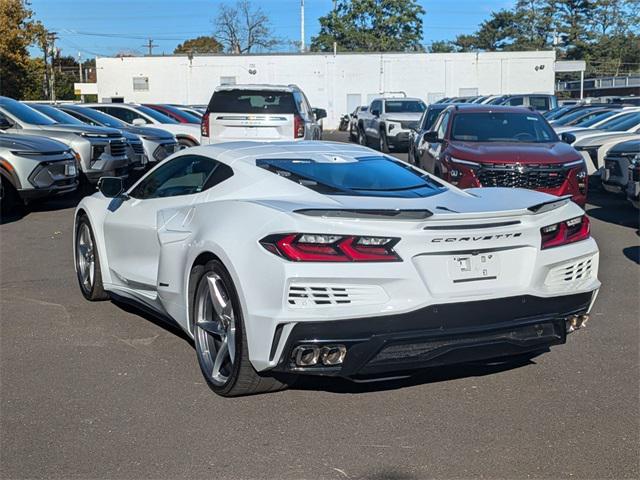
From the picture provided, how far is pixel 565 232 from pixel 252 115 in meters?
11.1

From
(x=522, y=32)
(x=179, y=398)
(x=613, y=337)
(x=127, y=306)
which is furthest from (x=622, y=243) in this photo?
(x=522, y=32)

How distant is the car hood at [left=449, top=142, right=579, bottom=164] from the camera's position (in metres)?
10.7

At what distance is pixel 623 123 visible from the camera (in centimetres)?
1670

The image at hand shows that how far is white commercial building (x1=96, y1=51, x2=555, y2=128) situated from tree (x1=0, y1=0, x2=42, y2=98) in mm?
9133

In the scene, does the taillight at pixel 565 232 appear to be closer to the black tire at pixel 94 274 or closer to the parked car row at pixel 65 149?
the black tire at pixel 94 274

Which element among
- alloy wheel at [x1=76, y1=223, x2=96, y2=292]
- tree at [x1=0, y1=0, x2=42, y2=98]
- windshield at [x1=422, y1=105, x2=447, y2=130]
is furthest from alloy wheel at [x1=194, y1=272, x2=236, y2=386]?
tree at [x1=0, y1=0, x2=42, y2=98]

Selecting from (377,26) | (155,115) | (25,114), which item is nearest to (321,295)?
(25,114)

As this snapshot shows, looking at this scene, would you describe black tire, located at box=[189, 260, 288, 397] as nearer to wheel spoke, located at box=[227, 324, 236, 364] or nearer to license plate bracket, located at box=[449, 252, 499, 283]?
wheel spoke, located at box=[227, 324, 236, 364]

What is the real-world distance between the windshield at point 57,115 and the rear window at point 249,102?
2848mm

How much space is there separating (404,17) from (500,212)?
8961 cm

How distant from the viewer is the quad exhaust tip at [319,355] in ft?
13.2

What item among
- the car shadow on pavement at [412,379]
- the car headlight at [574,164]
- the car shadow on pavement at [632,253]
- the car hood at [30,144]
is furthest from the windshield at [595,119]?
the car shadow on pavement at [412,379]

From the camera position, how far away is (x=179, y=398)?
470cm

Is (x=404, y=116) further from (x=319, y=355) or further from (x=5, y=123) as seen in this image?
(x=319, y=355)
